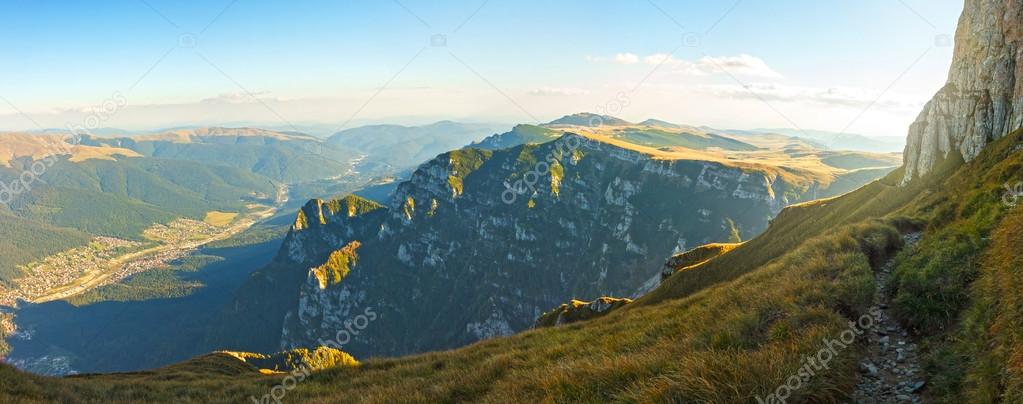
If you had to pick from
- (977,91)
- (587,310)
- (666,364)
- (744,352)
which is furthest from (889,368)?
(587,310)

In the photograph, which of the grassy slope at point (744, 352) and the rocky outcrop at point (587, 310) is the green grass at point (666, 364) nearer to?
the grassy slope at point (744, 352)

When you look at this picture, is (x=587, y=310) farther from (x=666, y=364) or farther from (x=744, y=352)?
(x=744, y=352)

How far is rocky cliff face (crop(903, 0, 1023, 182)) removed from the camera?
42188 mm

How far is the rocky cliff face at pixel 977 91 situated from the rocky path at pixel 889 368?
4408 cm

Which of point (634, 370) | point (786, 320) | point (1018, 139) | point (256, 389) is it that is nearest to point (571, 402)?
point (634, 370)

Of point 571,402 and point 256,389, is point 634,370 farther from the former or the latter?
point 256,389

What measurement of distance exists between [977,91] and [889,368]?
55.2 meters

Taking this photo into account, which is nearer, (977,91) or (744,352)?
(744,352)

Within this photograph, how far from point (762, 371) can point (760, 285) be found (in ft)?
37.0

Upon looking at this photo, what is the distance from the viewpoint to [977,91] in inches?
1812

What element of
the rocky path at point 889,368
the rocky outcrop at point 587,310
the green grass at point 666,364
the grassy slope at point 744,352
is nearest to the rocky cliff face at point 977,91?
the grassy slope at point 744,352

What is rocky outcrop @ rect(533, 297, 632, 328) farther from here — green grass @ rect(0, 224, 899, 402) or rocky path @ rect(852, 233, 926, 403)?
rocky path @ rect(852, 233, 926, 403)

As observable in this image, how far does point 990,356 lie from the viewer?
8.88 metres

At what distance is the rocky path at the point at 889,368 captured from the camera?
952 cm
